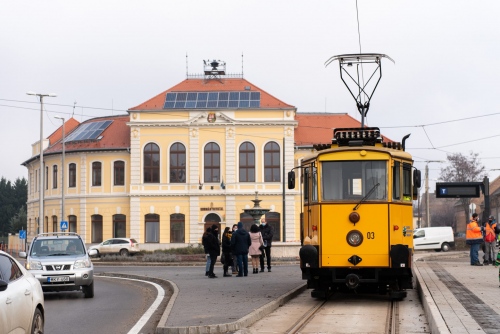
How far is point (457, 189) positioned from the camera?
3269 centimetres

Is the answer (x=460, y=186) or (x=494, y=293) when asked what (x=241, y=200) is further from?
(x=494, y=293)

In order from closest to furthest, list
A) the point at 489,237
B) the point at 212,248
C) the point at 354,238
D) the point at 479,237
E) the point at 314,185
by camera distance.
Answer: the point at 354,238 → the point at 314,185 → the point at 212,248 → the point at 479,237 → the point at 489,237

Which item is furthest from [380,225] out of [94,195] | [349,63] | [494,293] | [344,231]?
[94,195]

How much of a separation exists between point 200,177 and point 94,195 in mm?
9166

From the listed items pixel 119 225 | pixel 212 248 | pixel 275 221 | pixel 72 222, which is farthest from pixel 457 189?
pixel 72 222

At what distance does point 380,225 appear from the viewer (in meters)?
18.4

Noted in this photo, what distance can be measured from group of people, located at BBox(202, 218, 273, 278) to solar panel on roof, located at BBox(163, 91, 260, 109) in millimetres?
41131

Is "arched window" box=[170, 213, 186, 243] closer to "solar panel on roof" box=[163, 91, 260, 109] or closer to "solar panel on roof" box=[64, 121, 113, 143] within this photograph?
"solar panel on roof" box=[163, 91, 260, 109]

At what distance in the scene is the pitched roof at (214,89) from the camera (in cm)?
7188

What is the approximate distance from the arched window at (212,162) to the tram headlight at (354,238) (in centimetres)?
5365

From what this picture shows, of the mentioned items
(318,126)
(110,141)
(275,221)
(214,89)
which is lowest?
(275,221)

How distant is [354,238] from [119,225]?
57020mm

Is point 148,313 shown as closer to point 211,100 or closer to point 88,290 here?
point 88,290

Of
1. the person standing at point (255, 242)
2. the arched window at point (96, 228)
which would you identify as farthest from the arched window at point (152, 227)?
the person standing at point (255, 242)
